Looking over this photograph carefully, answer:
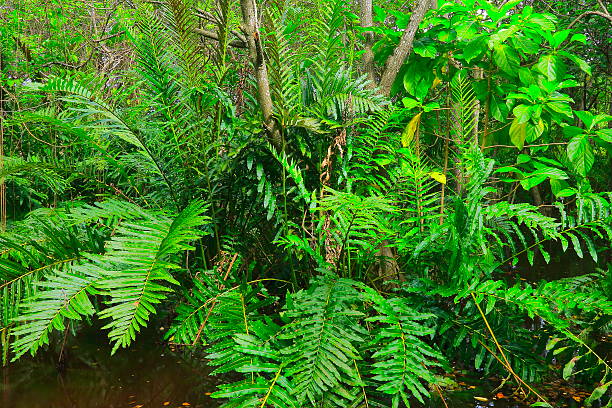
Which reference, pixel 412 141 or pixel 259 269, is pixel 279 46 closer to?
pixel 412 141

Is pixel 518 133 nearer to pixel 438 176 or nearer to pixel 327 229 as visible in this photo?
pixel 438 176

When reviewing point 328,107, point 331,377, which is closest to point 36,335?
point 331,377

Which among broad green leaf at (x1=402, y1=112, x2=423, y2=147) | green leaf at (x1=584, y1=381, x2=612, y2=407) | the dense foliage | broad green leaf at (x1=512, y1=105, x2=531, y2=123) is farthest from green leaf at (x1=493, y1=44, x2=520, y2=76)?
green leaf at (x1=584, y1=381, x2=612, y2=407)

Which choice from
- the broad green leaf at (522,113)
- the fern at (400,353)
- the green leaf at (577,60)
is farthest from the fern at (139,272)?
the green leaf at (577,60)

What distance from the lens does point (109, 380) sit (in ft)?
6.59

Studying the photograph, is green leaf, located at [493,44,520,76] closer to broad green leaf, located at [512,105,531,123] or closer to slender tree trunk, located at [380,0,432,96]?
broad green leaf, located at [512,105,531,123]

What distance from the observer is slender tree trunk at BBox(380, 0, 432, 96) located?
101 inches

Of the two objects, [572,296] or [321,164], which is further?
[321,164]

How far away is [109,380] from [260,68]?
1525 mm

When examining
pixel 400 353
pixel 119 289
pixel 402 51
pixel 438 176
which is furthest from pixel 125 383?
pixel 402 51

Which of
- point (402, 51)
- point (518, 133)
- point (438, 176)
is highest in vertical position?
point (402, 51)

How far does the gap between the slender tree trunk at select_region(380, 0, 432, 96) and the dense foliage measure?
0.04ft

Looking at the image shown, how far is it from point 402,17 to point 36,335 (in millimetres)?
2237

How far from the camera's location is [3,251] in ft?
6.24
